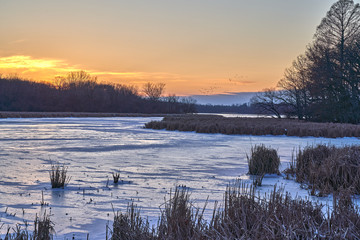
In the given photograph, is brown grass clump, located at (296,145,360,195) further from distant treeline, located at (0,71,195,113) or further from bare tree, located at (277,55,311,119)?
distant treeline, located at (0,71,195,113)

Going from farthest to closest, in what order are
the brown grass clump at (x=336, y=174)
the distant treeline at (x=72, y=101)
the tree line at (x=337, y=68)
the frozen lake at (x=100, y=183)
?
1. the distant treeline at (x=72, y=101)
2. the tree line at (x=337, y=68)
3. the brown grass clump at (x=336, y=174)
4. the frozen lake at (x=100, y=183)

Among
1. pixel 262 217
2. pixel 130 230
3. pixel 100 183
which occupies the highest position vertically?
pixel 262 217

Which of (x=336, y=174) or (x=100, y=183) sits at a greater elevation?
(x=336, y=174)

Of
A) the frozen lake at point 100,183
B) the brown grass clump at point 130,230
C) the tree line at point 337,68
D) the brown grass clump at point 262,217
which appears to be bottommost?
the frozen lake at point 100,183

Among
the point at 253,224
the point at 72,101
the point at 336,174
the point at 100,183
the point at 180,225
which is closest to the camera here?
the point at 253,224

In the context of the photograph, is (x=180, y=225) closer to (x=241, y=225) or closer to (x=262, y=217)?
(x=241, y=225)

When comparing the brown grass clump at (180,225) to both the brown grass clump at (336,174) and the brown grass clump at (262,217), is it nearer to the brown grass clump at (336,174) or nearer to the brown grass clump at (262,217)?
the brown grass clump at (262,217)

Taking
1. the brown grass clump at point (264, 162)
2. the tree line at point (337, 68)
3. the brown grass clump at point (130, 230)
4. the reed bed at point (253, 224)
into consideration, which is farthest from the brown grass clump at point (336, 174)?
the tree line at point (337, 68)

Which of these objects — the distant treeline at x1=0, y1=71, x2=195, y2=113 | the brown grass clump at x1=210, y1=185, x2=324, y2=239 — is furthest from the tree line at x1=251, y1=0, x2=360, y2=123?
the distant treeline at x1=0, y1=71, x2=195, y2=113

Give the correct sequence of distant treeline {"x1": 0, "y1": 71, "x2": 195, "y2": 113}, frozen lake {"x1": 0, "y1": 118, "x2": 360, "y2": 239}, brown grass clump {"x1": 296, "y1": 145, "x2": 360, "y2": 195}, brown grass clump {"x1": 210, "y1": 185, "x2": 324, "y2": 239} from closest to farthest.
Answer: brown grass clump {"x1": 210, "y1": 185, "x2": 324, "y2": 239} → frozen lake {"x1": 0, "y1": 118, "x2": 360, "y2": 239} → brown grass clump {"x1": 296, "y1": 145, "x2": 360, "y2": 195} → distant treeline {"x1": 0, "y1": 71, "x2": 195, "y2": 113}

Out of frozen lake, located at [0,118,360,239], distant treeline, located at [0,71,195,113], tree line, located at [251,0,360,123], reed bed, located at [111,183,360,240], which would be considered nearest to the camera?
reed bed, located at [111,183,360,240]

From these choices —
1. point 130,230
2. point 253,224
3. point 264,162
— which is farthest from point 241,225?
point 264,162

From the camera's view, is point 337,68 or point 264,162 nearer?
point 264,162

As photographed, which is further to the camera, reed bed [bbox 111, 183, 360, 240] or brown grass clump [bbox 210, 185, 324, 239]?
brown grass clump [bbox 210, 185, 324, 239]
